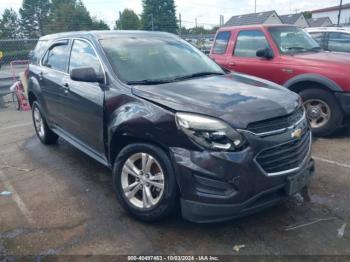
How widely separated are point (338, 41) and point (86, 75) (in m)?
7.06

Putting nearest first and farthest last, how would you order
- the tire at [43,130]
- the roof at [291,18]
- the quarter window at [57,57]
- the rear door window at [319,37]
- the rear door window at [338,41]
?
the quarter window at [57,57]
the tire at [43,130]
the rear door window at [338,41]
the rear door window at [319,37]
the roof at [291,18]

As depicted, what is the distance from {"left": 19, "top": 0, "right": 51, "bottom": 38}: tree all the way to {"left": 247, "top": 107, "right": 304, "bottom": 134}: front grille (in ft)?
117

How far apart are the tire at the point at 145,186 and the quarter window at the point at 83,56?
3.44ft

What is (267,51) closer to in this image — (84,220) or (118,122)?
(118,122)

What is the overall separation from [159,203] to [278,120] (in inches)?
49.2

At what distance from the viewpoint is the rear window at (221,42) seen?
287 inches

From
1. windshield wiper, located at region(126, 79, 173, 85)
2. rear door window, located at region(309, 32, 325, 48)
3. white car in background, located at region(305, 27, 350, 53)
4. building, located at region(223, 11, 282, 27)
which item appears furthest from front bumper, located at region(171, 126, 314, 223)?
building, located at region(223, 11, 282, 27)

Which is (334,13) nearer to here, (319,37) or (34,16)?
(34,16)

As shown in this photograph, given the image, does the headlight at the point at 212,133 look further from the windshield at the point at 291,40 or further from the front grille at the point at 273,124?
the windshield at the point at 291,40

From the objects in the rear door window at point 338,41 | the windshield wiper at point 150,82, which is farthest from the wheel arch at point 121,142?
the rear door window at point 338,41

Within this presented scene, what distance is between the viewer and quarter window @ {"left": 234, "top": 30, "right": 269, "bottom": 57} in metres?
6.68

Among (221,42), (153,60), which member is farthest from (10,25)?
(153,60)

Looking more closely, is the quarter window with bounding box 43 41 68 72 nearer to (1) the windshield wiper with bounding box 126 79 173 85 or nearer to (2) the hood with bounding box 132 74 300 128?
(1) the windshield wiper with bounding box 126 79 173 85

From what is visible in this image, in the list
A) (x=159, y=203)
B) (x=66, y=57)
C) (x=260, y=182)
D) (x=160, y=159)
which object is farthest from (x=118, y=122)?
(x=66, y=57)
